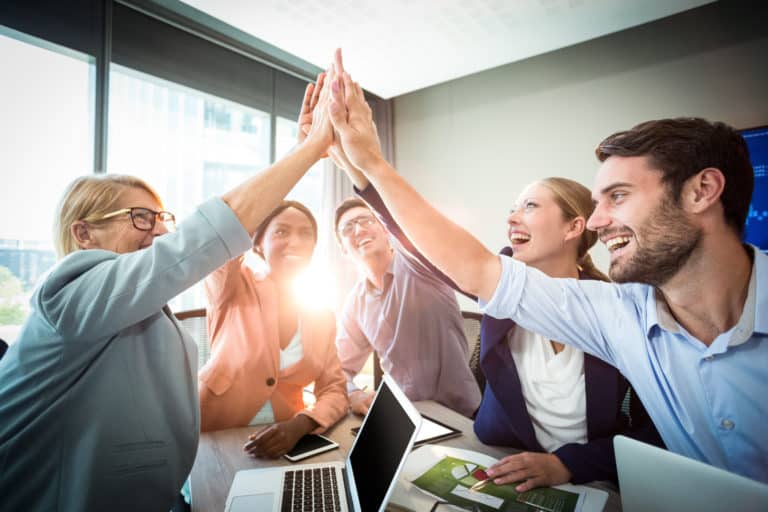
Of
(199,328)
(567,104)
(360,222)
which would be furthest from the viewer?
(567,104)

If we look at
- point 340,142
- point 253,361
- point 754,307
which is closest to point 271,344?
point 253,361

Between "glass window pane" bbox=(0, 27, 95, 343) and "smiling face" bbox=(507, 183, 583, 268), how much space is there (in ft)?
9.08

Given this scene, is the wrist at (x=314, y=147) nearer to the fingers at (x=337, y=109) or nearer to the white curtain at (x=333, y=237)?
the fingers at (x=337, y=109)

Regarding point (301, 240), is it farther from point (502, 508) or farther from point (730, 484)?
point (730, 484)

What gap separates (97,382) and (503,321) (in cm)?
112

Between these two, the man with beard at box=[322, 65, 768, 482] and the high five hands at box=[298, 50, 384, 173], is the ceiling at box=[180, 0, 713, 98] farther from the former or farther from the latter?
the man with beard at box=[322, 65, 768, 482]

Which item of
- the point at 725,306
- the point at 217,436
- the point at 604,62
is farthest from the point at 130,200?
the point at 604,62

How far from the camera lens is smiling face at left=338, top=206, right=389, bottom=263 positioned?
2146mm

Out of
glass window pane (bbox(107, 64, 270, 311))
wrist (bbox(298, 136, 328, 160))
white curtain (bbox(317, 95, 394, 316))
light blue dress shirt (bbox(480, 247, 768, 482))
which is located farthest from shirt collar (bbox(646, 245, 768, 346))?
white curtain (bbox(317, 95, 394, 316))

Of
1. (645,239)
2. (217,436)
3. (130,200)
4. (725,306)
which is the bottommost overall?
(217,436)

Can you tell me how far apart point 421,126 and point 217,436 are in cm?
396

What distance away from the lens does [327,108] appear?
4.12ft

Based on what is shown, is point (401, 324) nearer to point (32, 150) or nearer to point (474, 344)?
point (474, 344)

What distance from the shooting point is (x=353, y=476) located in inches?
40.3
